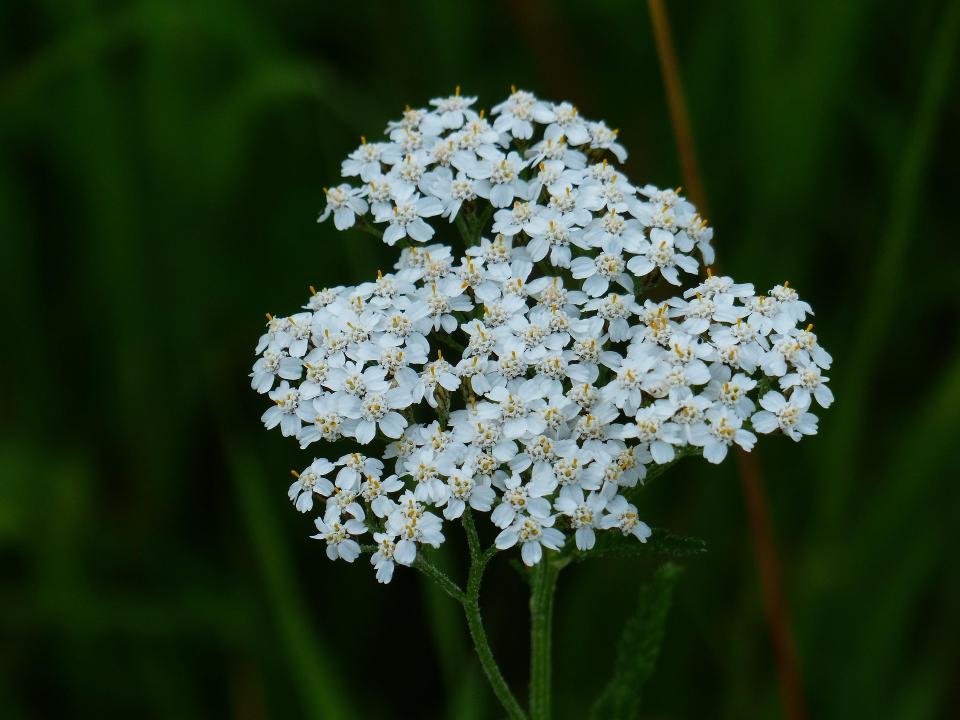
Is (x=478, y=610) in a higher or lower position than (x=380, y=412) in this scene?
lower

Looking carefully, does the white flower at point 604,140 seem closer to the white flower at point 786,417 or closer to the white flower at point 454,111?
the white flower at point 454,111

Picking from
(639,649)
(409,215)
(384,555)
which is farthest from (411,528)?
(409,215)

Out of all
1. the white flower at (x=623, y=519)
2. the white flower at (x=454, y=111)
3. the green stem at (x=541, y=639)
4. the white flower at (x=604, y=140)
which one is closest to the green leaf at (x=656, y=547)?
the white flower at (x=623, y=519)

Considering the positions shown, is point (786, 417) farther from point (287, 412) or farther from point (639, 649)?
point (287, 412)

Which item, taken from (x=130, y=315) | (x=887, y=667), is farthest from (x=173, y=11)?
(x=887, y=667)

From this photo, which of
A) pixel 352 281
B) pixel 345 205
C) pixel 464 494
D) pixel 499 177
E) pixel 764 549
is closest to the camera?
pixel 464 494

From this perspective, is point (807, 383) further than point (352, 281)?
→ No

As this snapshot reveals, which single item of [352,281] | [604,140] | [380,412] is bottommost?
[380,412]

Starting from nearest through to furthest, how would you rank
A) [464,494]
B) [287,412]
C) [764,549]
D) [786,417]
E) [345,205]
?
[464,494], [786,417], [287,412], [345,205], [764,549]

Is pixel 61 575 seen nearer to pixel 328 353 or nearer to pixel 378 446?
pixel 378 446
